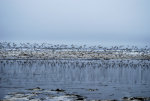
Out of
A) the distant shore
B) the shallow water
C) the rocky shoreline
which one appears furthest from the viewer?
the distant shore

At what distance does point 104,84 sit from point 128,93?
13.0ft

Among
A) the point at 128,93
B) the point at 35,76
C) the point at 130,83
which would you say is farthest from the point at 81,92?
the point at 35,76

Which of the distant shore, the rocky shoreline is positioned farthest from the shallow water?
the distant shore

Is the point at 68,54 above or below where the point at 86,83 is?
above

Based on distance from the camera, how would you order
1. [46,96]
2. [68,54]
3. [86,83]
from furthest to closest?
[68,54]
[86,83]
[46,96]

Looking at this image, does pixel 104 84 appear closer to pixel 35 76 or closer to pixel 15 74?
pixel 35 76

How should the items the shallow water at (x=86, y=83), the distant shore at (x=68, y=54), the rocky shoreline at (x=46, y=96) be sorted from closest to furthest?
the rocky shoreline at (x=46, y=96) < the shallow water at (x=86, y=83) < the distant shore at (x=68, y=54)

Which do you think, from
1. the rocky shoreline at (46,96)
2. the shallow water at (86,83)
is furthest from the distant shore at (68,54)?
the rocky shoreline at (46,96)

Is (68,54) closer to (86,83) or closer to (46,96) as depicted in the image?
(86,83)

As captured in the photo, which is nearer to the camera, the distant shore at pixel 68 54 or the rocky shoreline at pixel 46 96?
the rocky shoreline at pixel 46 96

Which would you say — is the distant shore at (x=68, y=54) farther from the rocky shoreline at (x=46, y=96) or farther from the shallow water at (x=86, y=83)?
the rocky shoreline at (x=46, y=96)

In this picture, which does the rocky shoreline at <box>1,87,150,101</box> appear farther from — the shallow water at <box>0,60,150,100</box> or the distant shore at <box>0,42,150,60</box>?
the distant shore at <box>0,42,150,60</box>

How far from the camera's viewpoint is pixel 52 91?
21.7 m

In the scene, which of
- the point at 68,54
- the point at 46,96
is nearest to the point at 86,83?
the point at 46,96
